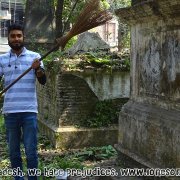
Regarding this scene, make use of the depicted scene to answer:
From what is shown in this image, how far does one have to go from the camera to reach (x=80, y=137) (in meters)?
7.54

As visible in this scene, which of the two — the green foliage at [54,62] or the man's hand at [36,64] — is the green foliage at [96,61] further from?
the man's hand at [36,64]

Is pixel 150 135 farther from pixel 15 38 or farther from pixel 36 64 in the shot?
pixel 15 38

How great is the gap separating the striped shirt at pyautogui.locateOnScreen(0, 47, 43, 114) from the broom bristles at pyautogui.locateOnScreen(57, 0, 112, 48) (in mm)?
473

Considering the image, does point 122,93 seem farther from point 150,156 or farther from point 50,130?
point 150,156

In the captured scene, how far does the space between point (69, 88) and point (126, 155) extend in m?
3.05

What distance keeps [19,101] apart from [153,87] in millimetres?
1528

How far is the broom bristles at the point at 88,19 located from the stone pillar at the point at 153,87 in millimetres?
348

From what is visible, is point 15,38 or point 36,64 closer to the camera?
point 36,64

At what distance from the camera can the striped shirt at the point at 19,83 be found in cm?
436

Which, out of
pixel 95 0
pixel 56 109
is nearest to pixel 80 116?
pixel 56 109

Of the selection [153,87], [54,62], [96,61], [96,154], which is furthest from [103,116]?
[153,87]

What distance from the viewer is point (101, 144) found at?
7.66 meters

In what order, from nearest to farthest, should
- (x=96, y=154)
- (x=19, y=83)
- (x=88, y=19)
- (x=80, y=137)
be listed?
1. (x=19, y=83)
2. (x=88, y=19)
3. (x=96, y=154)
4. (x=80, y=137)

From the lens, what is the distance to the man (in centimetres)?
433
